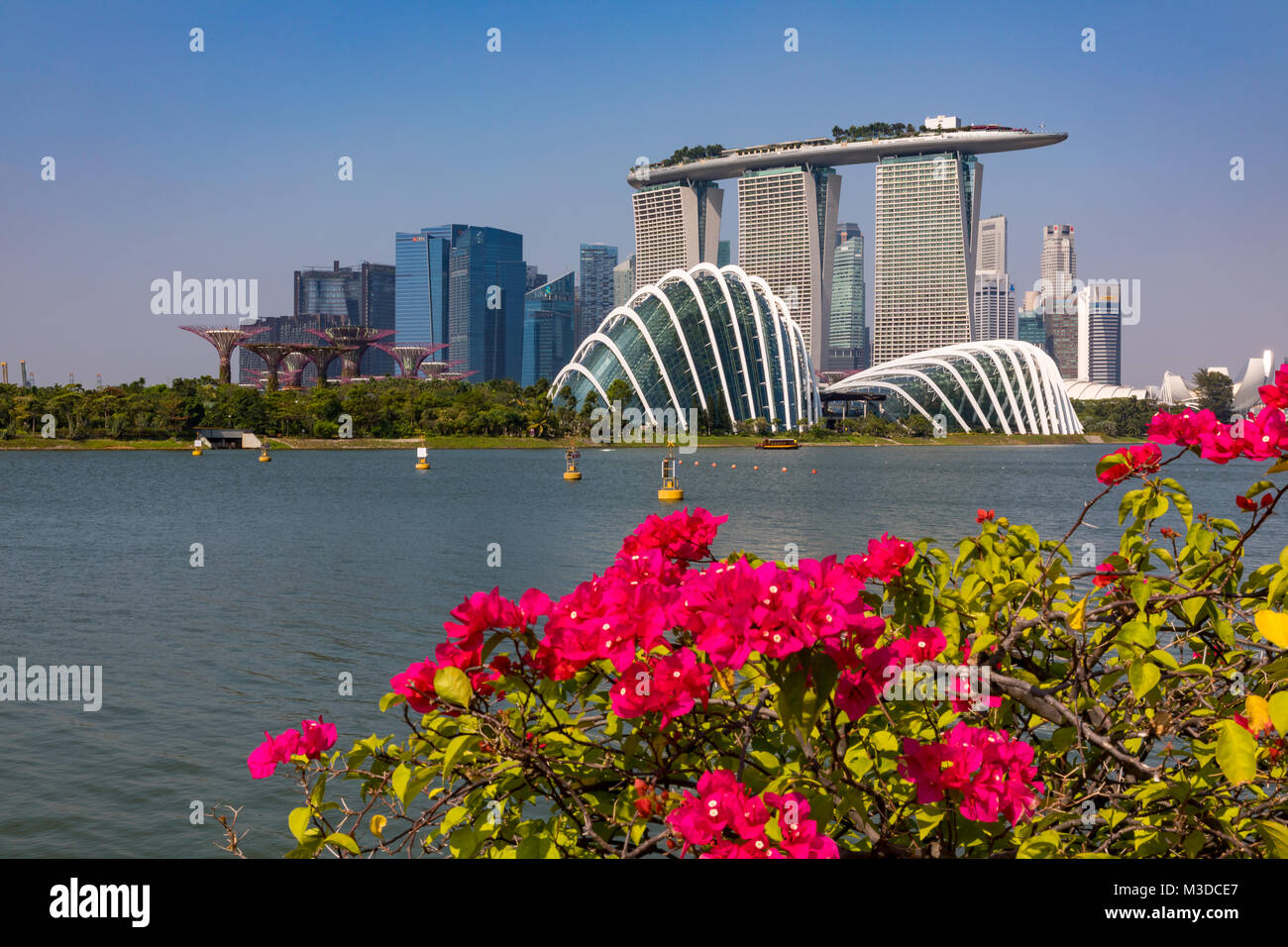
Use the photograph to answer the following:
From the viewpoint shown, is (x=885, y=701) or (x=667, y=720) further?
(x=885, y=701)

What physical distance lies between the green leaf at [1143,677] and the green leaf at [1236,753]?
0.77 feet

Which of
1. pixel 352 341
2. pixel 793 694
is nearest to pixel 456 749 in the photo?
pixel 793 694

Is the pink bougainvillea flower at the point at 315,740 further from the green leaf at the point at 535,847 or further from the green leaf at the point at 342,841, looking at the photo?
the green leaf at the point at 535,847

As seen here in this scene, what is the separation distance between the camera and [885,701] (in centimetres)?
279

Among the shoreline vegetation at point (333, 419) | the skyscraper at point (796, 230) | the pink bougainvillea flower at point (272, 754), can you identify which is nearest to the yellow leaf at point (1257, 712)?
the pink bougainvillea flower at point (272, 754)

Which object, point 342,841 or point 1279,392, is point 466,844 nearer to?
point 342,841

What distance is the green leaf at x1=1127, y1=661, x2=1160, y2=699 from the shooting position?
2.20m

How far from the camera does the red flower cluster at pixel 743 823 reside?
1.89 m

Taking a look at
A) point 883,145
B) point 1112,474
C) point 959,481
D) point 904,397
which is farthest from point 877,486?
point 883,145

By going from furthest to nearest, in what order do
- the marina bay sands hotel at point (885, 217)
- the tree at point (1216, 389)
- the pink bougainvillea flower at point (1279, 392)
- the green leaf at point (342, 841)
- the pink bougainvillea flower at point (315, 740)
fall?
1. the marina bay sands hotel at point (885, 217)
2. the tree at point (1216, 389)
3. the pink bougainvillea flower at point (1279, 392)
4. the pink bougainvillea flower at point (315, 740)
5. the green leaf at point (342, 841)

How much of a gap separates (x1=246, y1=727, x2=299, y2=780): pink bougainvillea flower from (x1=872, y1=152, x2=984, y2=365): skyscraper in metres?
192

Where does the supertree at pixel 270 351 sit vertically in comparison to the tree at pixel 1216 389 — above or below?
above

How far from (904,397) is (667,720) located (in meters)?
115

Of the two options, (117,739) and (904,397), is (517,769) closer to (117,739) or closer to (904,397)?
(117,739)
